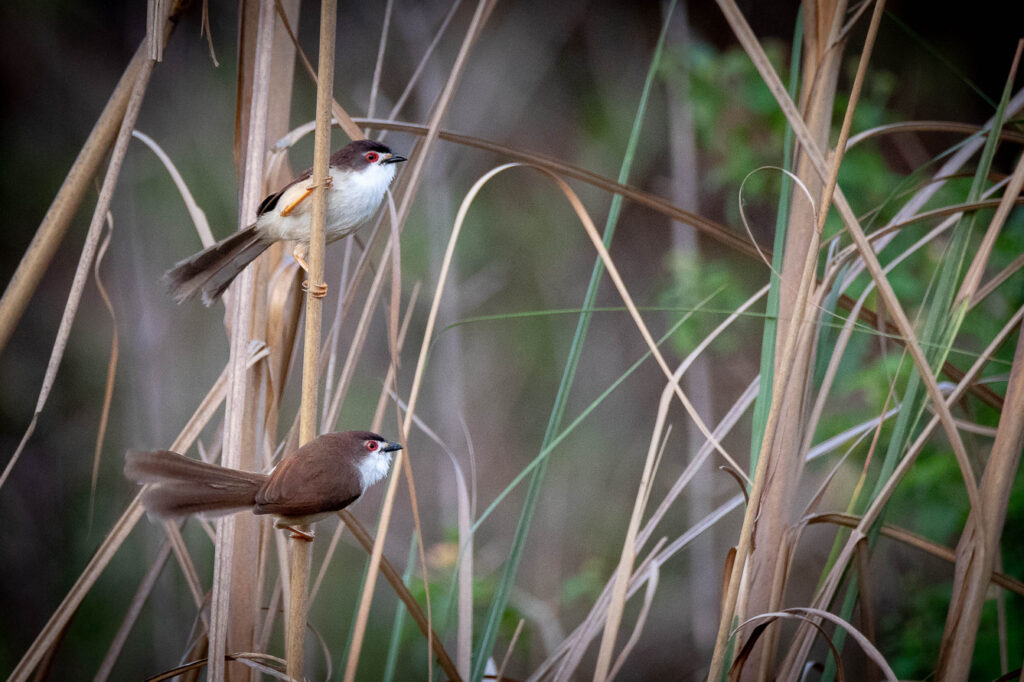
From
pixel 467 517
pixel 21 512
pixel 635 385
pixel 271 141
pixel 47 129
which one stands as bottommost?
pixel 21 512

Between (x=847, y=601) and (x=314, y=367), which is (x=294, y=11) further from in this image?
(x=847, y=601)

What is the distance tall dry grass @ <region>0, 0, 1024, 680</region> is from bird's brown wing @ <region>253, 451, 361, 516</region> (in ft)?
0.18

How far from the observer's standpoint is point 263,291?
0.97 metres

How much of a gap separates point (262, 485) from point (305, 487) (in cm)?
6

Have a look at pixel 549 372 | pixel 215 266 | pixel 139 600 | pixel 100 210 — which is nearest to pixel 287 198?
pixel 215 266

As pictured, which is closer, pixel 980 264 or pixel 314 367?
pixel 314 367

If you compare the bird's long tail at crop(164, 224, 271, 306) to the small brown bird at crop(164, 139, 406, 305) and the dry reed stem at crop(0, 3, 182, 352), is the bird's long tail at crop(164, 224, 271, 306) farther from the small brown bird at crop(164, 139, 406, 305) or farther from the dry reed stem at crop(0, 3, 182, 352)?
the dry reed stem at crop(0, 3, 182, 352)

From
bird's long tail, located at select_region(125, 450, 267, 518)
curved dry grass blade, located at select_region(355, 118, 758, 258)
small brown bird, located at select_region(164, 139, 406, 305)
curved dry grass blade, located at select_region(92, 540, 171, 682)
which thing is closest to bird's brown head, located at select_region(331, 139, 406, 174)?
small brown bird, located at select_region(164, 139, 406, 305)

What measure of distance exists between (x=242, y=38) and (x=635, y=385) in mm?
1864

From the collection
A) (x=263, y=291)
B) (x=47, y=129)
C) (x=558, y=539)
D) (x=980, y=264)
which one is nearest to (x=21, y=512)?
(x=47, y=129)

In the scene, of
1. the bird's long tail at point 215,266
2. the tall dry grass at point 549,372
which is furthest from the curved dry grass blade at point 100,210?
→ the bird's long tail at point 215,266

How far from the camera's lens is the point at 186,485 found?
2.48ft

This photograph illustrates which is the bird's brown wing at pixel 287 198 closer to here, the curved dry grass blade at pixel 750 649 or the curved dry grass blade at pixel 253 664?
the curved dry grass blade at pixel 253 664

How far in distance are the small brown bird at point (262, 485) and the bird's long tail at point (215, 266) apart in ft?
0.79
